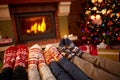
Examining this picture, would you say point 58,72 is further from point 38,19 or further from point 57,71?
point 38,19

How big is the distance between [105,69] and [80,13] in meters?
2.59

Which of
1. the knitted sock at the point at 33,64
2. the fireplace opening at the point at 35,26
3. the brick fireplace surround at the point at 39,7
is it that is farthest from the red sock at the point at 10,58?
the fireplace opening at the point at 35,26

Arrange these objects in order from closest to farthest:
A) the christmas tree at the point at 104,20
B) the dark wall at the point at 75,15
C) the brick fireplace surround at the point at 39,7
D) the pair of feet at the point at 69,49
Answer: the pair of feet at the point at 69,49 → the brick fireplace surround at the point at 39,7 → the christmas tree at the point at 104,20 → the dark wall at the point at 75,15

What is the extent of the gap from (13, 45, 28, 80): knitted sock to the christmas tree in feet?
6.80

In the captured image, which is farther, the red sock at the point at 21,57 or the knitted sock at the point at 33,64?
the red sock at the point at 21,57

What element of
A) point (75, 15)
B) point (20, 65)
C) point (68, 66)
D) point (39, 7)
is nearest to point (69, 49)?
point (68, 66)

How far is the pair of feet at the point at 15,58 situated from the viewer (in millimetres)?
880

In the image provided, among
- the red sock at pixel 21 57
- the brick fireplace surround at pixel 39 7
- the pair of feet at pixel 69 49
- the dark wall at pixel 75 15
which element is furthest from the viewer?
the dark wall at pixel 75 15

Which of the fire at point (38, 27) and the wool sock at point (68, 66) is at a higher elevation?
the fire at point (38, 27)

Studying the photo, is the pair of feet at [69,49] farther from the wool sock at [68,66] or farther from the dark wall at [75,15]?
the dark wall at [75,15]

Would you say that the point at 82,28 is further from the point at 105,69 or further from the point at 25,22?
the point at 105,69

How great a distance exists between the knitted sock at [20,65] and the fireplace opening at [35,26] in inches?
74.1

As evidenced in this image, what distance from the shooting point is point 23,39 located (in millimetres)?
2934

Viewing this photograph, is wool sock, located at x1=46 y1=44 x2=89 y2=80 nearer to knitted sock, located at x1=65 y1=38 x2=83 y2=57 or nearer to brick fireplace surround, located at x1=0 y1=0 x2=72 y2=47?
knitted sock, located at x1=65 y1=38 x2=83 y2=57
